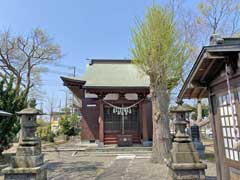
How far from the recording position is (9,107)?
8945 millimetres

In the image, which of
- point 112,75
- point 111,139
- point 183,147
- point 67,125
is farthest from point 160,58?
point 67,125

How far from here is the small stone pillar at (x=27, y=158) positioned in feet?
14.8

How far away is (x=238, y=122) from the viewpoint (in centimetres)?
310

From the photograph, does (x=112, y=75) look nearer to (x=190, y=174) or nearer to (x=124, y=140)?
(x=124, y=140)

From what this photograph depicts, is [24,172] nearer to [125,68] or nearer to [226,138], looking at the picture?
[226,138]

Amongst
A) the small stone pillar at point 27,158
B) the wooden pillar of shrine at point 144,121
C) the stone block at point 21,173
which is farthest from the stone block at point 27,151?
the wooden pillar of shrine at point 144,121

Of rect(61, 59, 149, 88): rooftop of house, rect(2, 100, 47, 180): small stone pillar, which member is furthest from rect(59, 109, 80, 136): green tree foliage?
rect(2, 100, 47, 180): small stone pillar

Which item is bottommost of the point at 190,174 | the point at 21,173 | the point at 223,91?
the point at 190,174

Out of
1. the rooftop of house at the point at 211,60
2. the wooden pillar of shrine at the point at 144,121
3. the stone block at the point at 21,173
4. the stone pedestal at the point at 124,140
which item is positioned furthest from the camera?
the wooden pillar of shrine at the point at 144,121

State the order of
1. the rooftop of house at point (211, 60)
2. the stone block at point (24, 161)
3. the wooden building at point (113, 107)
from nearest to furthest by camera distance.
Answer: the rooftop of house at point (211, 60), the stone block at point (24, 161), the wooden building at point (113, 107)

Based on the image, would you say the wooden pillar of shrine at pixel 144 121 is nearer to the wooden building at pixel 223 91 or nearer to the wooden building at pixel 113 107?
the wooden building at pixel 113 107

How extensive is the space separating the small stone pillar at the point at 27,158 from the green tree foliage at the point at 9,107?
449 cm

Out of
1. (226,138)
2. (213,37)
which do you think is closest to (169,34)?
(213,37)

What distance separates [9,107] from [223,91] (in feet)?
29.2
